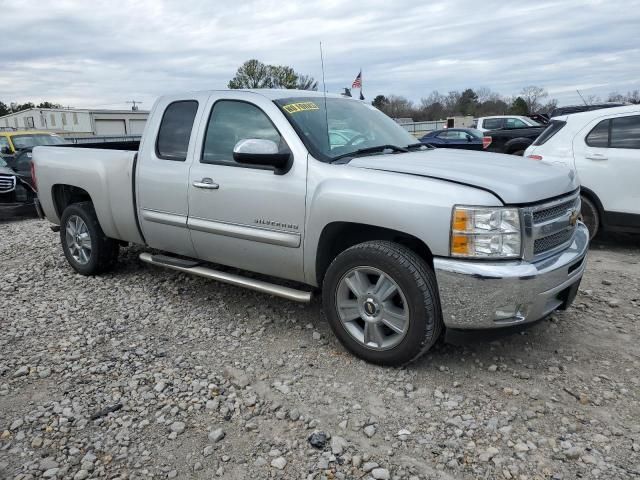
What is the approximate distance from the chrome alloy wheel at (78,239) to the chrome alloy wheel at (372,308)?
327 centimetres

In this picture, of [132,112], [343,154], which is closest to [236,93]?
[343,154]

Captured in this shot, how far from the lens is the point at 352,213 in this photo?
3.51 metres

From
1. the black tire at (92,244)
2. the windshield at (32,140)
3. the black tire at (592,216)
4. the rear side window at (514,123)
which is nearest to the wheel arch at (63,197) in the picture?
the black tire at (92,244)

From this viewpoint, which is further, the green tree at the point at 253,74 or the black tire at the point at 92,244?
the green tree at the point at 253,74

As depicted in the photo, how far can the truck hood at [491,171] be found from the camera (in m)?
3.20

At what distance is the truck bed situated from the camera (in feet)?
16.5

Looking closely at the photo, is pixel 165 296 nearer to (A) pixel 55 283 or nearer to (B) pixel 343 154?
(A) pixel 55 283

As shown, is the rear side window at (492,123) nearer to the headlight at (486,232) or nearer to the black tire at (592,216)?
the black tire at (592,216)

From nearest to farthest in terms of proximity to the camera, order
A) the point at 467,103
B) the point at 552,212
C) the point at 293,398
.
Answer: the point at 293,398 → the point at 552,212 → the point at 467,103

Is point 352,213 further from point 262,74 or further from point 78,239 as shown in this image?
point 262,74

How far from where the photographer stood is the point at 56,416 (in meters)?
3.17

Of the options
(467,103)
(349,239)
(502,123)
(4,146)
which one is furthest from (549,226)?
(467,103)

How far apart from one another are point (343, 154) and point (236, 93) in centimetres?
113

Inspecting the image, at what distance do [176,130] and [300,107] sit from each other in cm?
120
